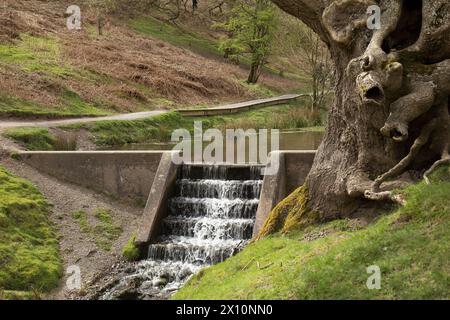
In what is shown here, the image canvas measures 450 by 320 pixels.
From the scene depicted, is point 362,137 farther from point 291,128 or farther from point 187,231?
point 291,128

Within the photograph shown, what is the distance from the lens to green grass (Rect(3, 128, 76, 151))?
2005cm

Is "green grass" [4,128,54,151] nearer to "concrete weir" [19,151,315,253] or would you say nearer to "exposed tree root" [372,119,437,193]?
"concrete weir" [19,151,315,253]

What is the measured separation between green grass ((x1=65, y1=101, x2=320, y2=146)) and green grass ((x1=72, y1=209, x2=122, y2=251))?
22.6 feet

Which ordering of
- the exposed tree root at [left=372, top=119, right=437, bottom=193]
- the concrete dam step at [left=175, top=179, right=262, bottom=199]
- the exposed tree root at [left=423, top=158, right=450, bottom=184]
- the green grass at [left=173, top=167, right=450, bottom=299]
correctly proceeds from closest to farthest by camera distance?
1. the green grass at [left=173, top=167, right=450, bottom=299]
2. the exposed tree root at [left=423, top=158, right=450, bottom=184]
3. the exposed tree root at [left=372, top=119, right=437, bottom=193]
4. the concrete dam step at [left=175, top=179, right=262, bottom=199]

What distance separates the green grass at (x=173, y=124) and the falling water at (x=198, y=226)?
25.0 ft

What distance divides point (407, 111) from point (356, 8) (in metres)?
2.28

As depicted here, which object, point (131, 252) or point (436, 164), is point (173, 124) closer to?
point (131, 252)

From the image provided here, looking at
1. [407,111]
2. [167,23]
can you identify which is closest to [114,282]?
[407,111]

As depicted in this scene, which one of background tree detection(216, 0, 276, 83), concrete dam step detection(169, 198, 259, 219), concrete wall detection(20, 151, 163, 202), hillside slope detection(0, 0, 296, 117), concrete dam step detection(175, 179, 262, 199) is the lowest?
concrete dam step detection(169, 198, 259, 219)

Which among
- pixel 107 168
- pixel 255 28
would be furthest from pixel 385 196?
pixel 255 28

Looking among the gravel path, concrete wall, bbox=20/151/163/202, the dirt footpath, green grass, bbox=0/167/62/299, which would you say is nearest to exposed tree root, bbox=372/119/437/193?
the dirt footpath

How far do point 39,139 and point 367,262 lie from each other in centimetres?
1512

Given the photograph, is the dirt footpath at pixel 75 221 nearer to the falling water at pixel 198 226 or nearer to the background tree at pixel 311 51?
the falling water at pixel 198 226

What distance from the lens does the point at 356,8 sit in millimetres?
10805
